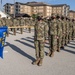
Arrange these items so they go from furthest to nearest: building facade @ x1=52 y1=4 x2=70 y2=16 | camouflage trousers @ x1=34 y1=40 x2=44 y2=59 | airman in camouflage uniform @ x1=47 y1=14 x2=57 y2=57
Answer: building facade @ x1=52 y1=4 x2=70 y2=16
airman in camouflage uniform @ x1=47 y1=14 x2=57 y2=57
camouflage trousers @ x1=34 y1=40 x2=44 y2=59

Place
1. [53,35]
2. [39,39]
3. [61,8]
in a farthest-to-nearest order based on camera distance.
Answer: [61,8] < [53,35] < [39,39]

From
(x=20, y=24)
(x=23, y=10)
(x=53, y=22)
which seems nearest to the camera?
(x=53, y=22)

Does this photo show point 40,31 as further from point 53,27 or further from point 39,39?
point 53,27

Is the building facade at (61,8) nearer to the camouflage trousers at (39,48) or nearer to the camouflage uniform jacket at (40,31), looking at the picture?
the camouflage uniform jacket at (40,31)

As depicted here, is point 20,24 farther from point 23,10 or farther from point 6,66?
point 23,10

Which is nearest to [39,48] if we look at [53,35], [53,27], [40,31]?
[40,31]

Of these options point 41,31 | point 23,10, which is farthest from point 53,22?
point 23,10

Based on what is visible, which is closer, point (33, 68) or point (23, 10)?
point (33, 68)

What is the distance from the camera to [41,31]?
862 centimetres

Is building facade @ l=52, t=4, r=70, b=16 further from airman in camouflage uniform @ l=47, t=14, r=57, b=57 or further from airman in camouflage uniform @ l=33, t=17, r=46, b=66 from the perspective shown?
airman in camouflage uniform @ l=33, t=17, r=46, b=66

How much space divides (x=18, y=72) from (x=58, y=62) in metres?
2.10

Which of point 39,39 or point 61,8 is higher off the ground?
point 61,8

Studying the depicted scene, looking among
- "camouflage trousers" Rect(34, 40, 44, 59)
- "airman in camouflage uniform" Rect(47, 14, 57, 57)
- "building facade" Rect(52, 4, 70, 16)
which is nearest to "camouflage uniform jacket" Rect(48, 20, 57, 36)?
"airman in camouflage uniform" Rect(47, 14, 57, 57)

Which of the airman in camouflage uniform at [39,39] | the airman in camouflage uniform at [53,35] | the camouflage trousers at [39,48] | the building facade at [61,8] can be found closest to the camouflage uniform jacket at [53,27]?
the airman in camouflage uniform at [53,35]
